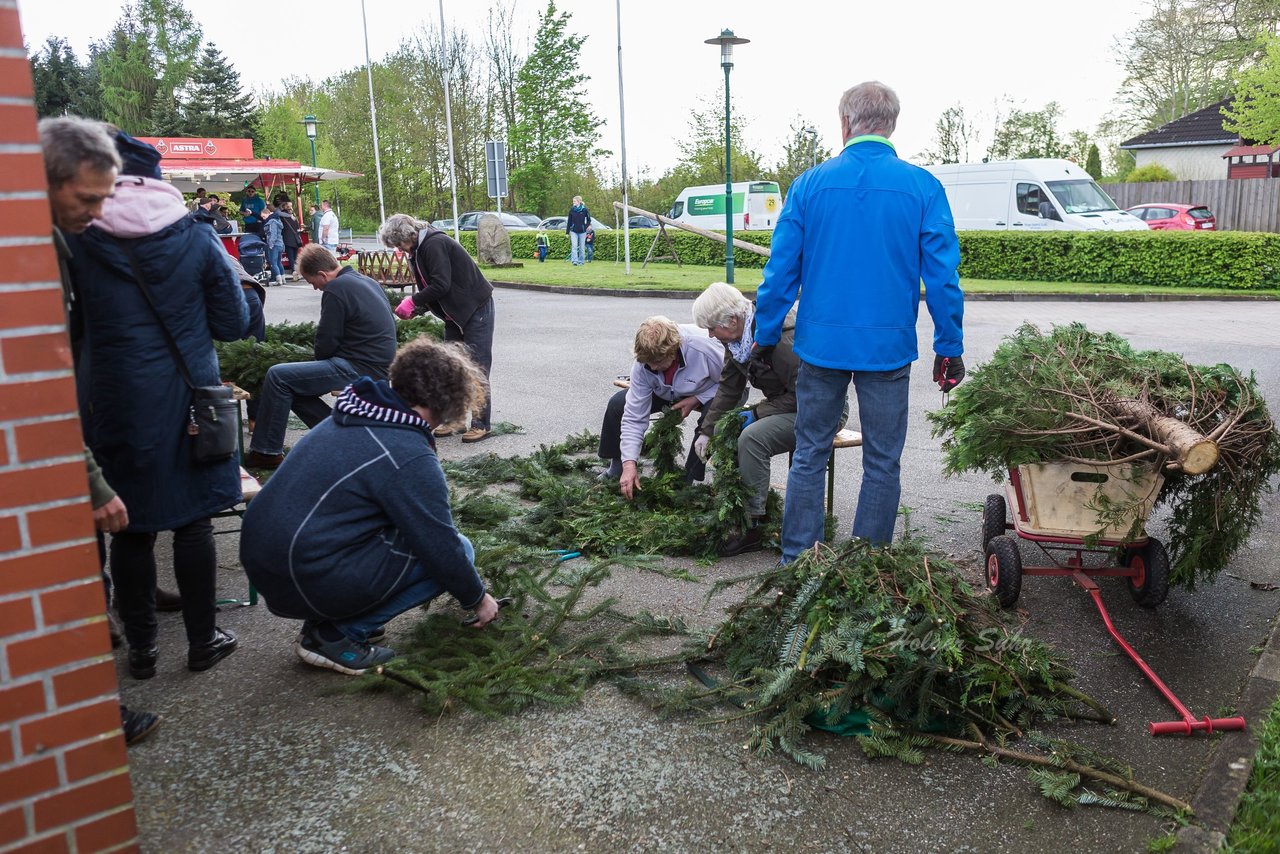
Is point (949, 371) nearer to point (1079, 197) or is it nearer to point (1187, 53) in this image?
point (1079, 197)

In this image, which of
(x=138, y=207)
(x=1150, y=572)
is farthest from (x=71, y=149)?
(x=1150, y=572)

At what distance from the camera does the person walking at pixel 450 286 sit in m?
7.83

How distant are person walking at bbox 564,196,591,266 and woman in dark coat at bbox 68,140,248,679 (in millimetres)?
26277

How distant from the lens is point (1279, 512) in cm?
596

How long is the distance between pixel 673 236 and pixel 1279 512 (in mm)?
26360

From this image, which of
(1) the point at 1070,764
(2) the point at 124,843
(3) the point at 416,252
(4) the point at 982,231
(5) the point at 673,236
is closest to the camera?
(2) the point at 124,843

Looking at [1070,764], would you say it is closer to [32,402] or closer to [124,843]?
[124,843]

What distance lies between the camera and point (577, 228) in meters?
30.2

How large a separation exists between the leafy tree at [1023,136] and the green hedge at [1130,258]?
21.0 meters

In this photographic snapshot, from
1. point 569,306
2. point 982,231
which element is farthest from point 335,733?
point 982,231

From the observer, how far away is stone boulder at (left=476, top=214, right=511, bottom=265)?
1125 inches

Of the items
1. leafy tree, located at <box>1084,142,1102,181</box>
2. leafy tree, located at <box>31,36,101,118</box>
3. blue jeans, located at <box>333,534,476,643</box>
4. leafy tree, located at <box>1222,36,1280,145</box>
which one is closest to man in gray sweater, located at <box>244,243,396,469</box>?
blue jeans, located at <box>333,534,476,643</box>

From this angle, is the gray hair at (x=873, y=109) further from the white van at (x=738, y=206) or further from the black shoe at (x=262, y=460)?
the white van at (x=738, y=206)

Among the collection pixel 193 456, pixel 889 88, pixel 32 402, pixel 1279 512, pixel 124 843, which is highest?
pixel 889 88
